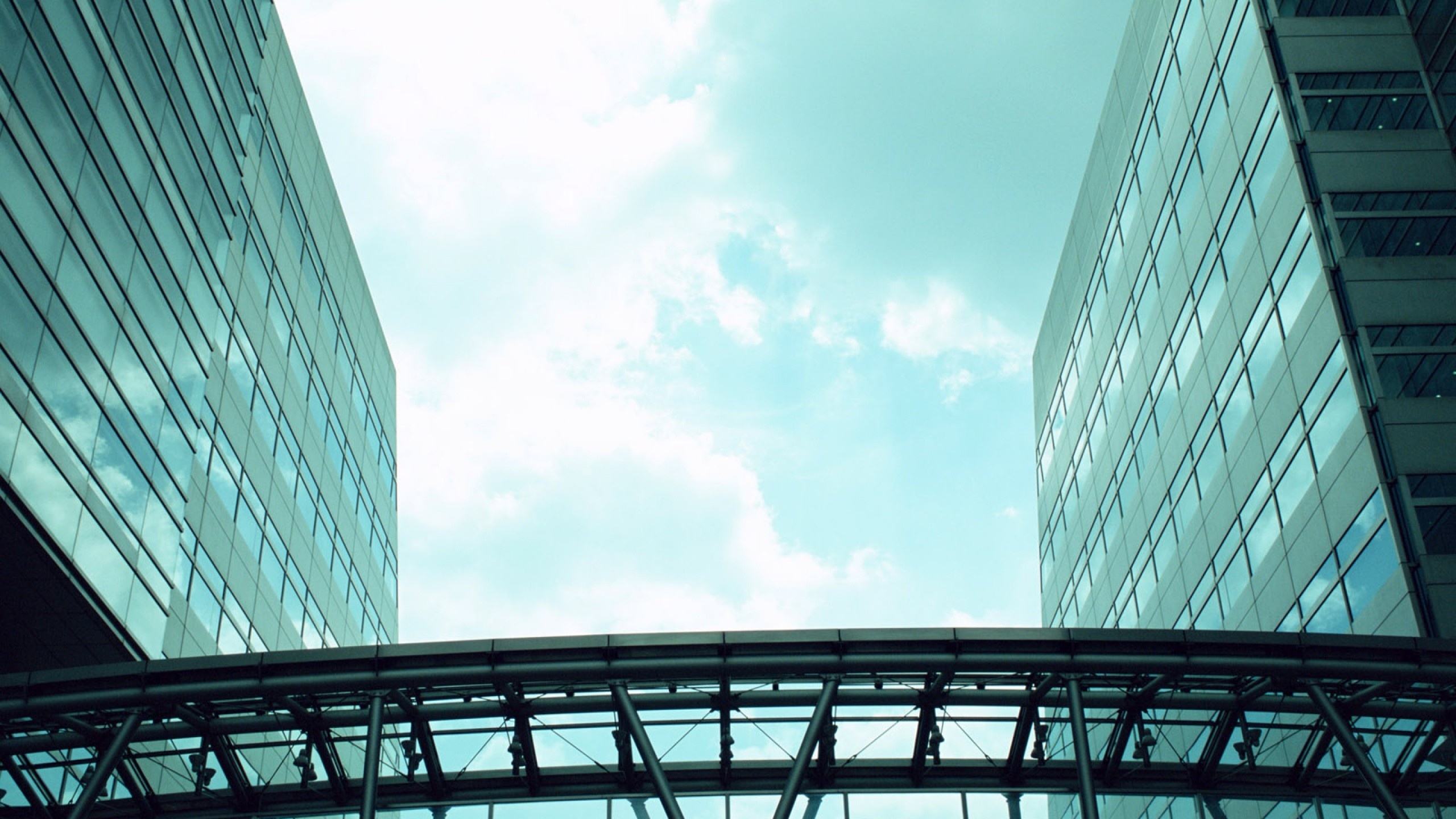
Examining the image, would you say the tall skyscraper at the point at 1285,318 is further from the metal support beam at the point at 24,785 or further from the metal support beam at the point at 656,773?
the metal support beam at the point at 24,785

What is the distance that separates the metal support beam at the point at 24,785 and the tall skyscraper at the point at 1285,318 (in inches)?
968

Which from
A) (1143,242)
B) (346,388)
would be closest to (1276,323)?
(1143,242)

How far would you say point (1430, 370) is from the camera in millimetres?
28391

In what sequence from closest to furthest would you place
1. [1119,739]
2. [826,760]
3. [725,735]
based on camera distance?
[725,735] < [826,760] < [1119,739]

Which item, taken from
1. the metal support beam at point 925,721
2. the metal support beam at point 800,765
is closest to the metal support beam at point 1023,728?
the metal support beam at point 925,721

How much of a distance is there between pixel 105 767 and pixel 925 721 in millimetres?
13252

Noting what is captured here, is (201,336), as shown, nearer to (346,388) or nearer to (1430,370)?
(346,388)

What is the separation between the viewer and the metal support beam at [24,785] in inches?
957

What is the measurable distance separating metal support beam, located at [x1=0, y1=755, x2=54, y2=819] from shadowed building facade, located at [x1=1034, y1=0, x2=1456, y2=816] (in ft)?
68.1

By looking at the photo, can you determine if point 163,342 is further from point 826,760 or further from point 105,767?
point 826,760

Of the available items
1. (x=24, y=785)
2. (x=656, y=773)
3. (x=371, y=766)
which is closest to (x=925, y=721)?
(x=656, y=773)

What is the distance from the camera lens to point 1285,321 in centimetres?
3184

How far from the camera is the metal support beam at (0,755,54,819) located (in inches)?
957

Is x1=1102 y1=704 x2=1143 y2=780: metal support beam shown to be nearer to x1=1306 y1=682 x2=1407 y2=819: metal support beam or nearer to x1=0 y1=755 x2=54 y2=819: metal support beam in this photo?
x1=1306 y1=682 x2=1407 y2=819: metal support beam
